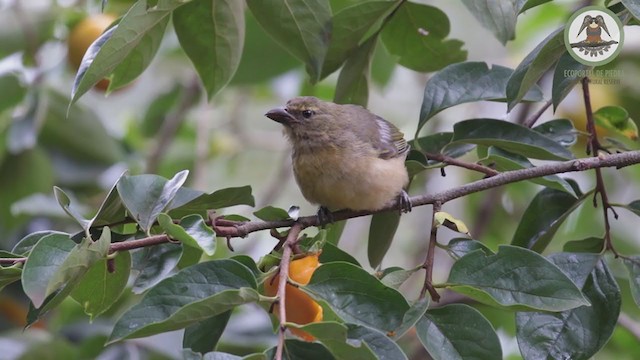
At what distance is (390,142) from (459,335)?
1270 mm

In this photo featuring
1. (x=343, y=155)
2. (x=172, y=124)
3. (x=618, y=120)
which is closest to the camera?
(x=618, y=120)

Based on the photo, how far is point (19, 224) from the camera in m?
3.45

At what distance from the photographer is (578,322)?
6.13 feet

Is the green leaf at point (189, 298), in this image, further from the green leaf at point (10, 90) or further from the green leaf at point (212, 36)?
the green leaf at point (10, 90)

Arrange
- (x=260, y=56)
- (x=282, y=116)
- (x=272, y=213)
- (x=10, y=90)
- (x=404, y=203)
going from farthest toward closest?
1. (x=10, y=90)
2. (x=260, y=56)
3. (x=282, y=116)
4. (x=404, y=203)
5. (x=272, y=213)

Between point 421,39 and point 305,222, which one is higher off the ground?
point 421,39

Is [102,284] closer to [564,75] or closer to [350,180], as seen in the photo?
[350,180]

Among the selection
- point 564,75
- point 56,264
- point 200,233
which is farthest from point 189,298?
point 564,75

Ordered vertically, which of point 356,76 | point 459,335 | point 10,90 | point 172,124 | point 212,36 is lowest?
point 172,124

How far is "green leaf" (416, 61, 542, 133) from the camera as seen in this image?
2.22m

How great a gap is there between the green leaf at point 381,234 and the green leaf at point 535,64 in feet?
1.43

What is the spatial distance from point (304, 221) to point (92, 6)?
90.8 inches

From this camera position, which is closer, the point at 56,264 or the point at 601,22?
the point at 56,264

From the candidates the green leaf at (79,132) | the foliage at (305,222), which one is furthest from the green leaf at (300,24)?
the green leaf at (79,132)
